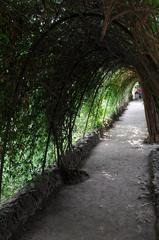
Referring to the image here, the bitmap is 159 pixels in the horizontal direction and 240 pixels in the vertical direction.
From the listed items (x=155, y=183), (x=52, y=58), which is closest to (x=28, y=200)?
(x=52, y=58)

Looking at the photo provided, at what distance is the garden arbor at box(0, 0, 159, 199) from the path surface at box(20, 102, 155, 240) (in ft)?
1.88

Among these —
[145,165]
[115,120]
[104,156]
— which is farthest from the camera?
[115,120]

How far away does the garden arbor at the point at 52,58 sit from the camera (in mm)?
2900

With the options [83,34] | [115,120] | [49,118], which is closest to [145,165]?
[49,118]

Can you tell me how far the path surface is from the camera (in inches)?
148

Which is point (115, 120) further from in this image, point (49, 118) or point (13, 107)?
point (13, 107)

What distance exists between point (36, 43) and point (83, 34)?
85cm

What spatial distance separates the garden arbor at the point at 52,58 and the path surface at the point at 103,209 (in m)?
0.57

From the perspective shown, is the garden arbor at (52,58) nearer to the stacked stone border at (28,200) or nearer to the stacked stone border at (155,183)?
the stacked stone border at (28,200)

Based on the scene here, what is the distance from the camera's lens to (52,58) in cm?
432

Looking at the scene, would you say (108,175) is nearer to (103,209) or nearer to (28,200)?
(103,209)

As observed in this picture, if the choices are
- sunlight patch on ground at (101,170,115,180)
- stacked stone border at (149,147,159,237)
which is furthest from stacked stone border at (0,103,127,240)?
stacked stone border at (149,147,159,237)

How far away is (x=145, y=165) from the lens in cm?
667

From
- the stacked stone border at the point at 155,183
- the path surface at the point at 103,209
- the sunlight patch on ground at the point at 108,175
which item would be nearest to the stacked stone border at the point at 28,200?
the path surface at the point at 103,209
